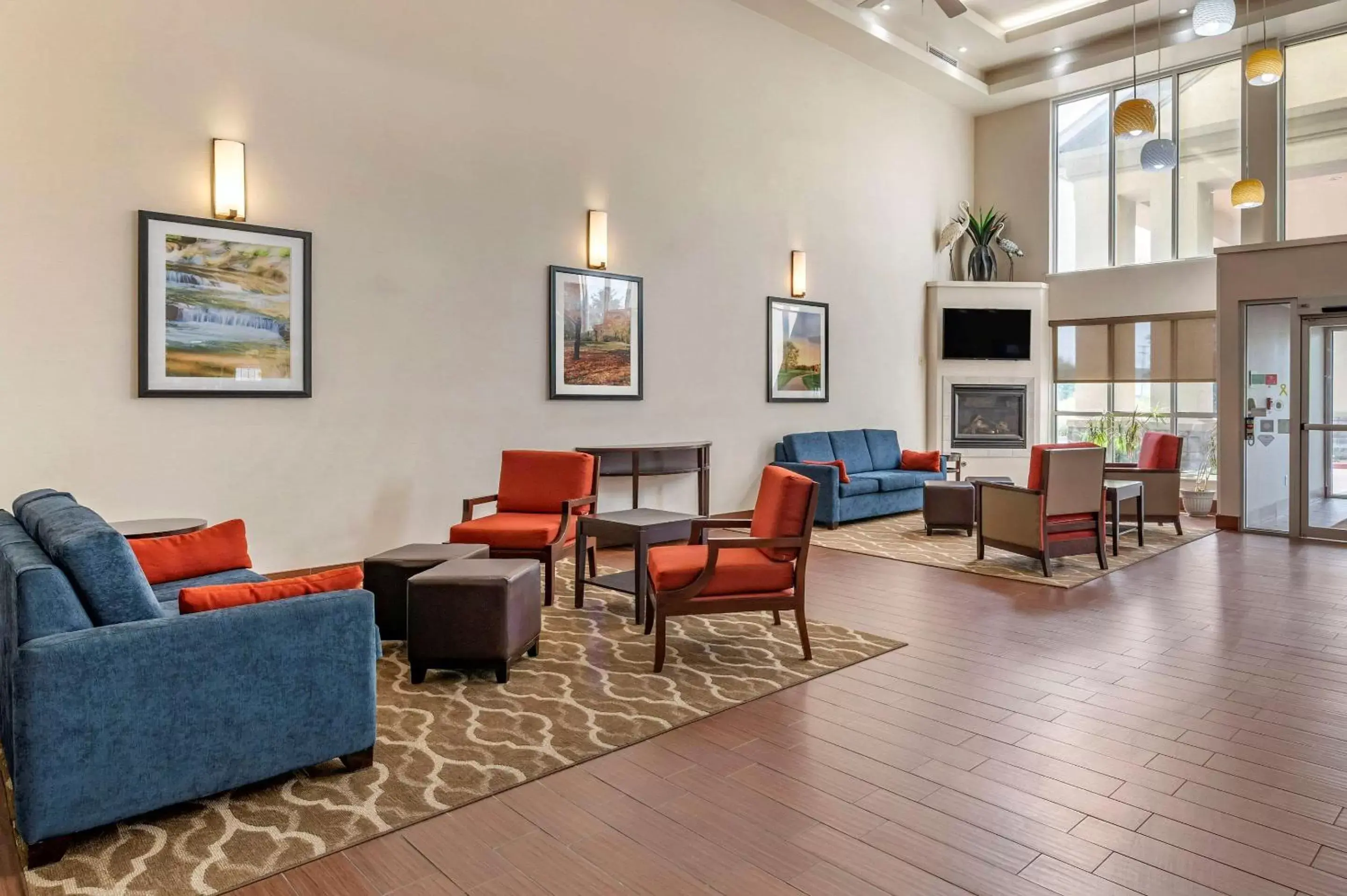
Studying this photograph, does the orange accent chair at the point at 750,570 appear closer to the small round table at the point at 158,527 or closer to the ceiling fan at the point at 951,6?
the small round table at the point at 158,527

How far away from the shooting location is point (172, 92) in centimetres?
516

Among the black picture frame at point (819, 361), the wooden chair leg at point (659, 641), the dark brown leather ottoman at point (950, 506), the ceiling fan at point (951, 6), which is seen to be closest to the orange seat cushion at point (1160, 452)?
the dark brown leather ottoman at point (950, 506)

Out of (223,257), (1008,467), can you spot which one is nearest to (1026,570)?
(1008,467)

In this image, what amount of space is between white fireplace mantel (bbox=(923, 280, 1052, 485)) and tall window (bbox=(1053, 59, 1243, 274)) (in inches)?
28.5

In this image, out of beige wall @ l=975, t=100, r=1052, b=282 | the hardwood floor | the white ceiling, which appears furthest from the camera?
beige wall @ l=975, t=100, r=1052, b=282

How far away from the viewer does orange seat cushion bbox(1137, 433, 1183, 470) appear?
25.8ft

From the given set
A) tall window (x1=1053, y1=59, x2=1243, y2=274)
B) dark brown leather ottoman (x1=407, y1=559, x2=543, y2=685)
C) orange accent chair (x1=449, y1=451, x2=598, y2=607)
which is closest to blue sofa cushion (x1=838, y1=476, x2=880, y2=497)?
orange accent chair (x1=449, y1=451, x2=598, y2=607)

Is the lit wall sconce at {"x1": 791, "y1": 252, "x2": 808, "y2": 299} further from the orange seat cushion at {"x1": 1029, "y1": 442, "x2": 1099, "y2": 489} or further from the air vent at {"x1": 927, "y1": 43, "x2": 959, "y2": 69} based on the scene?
the orange seat cushion at {"x1": 1029, "y1": 442, "x2": 1099, "y2": 489}

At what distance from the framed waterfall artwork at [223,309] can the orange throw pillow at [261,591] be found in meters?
2.97

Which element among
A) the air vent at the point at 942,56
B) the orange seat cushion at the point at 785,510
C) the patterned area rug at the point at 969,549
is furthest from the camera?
the air vent at the point at 942,56

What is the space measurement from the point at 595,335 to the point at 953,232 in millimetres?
6187

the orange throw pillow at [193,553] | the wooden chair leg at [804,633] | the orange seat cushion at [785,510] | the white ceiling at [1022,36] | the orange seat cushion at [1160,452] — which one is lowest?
the wooden chair leg at [804,633]

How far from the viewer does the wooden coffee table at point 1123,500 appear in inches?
273

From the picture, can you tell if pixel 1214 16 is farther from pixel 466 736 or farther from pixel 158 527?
pixel 158 527
